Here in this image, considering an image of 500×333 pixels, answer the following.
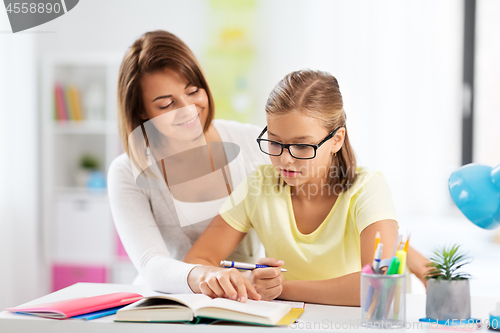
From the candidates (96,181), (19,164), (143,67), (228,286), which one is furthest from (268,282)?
(19,164)

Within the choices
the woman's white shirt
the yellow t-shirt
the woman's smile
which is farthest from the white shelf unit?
the yellow t-shirt

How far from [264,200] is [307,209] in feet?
0.39

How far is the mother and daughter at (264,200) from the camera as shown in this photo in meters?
1.05

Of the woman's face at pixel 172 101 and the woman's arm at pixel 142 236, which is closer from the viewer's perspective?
the woman's arm at pixel 142 236

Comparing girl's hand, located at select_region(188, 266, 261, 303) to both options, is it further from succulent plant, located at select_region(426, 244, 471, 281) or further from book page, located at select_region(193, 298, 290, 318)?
succulent plant, located at select_region(426, 244, 471, 281)

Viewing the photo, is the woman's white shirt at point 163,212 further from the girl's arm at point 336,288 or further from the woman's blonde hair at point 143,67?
the girl's arm at point 336,288

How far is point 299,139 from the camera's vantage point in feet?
3.58

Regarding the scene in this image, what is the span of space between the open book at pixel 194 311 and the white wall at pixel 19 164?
197cm

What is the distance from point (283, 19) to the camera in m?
2.60

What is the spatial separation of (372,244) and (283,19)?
1.83m

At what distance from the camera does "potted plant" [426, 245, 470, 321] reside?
31.2 inches

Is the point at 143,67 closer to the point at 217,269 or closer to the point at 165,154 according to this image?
the point at 165,154

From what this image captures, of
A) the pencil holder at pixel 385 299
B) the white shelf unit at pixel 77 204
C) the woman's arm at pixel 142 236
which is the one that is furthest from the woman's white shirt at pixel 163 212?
the white shelf unit at pixel 77 204

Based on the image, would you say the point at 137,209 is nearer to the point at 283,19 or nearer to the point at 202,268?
the point at 202,268
